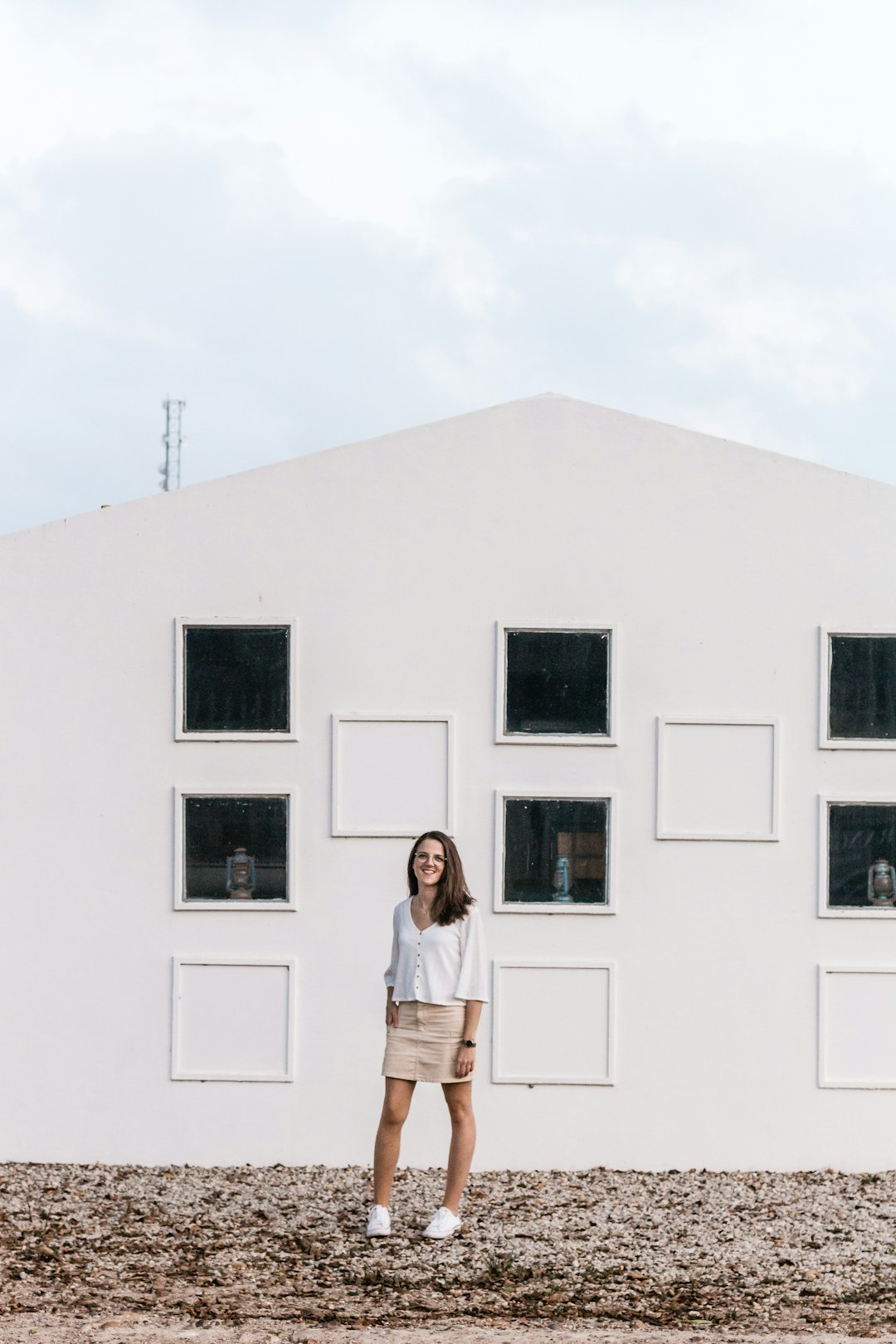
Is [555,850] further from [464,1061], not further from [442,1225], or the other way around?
[442,1225]

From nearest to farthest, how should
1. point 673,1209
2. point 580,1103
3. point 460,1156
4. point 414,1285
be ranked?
point 414,1285, point 460,1156, point 673,1209, point 580,1103

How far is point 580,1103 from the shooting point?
7.39m

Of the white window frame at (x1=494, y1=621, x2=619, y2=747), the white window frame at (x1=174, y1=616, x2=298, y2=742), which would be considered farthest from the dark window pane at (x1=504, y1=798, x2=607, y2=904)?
the white window frame at (x1=174, y1=616, x2=298, y2=742)

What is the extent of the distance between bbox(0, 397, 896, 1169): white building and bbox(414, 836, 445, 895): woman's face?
1.25 meters

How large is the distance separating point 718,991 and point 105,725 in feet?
10.7

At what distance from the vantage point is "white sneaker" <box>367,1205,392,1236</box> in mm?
6188

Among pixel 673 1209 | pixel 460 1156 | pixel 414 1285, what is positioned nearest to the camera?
pixel 414 1285

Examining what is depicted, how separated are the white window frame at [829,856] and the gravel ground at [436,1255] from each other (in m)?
1.24

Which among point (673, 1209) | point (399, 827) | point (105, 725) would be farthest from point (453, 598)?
point (673, 1209)

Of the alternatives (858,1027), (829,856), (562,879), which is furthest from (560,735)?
(858,1027)

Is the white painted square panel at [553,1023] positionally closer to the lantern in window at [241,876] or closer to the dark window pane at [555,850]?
the dark window pane at [555,850]

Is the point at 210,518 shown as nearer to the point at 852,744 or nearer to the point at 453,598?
the point at 453,598

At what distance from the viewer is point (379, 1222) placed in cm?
619

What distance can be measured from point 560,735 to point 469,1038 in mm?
1857
